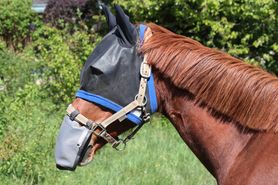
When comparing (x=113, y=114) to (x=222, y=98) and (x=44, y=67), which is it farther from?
(x=44, y=67)

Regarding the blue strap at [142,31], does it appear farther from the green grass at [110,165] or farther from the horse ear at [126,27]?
the green grass at [110,165]

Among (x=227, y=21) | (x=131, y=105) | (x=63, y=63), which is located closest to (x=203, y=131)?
(x=131, y=105)

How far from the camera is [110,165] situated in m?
5.63

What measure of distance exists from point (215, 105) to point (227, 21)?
625 cm

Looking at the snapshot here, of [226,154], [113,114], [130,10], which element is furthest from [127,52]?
[130,10]

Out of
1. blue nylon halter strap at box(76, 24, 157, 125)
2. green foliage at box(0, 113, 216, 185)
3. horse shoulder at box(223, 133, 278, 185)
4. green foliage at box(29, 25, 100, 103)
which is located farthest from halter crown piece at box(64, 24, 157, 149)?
green foliage at box(29, 25, 100, 103)

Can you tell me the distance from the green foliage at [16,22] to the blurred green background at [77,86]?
0.74m

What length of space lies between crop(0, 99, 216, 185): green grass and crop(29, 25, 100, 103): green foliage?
148cm

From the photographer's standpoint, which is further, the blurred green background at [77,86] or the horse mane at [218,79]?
the blurred green background at [77,86]

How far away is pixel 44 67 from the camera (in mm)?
8852

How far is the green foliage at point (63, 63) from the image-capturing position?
8016 mm

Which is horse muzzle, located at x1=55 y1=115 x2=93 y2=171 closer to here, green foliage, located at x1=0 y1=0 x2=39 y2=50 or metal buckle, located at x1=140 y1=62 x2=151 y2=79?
metal buckle, located at x1=140 y1=62 x2=151 y2=79

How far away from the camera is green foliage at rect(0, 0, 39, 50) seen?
1340cm

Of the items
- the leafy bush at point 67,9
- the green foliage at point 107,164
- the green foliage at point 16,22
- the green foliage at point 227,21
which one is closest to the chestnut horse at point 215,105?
the green foliage at point 107,164
